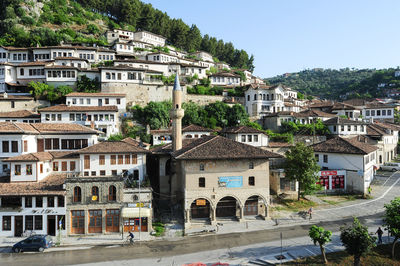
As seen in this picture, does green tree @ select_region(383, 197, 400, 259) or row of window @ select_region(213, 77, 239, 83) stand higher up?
row of window @ select_region(213, 77, 239, 83)

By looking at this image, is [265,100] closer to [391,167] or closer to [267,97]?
[267,97]

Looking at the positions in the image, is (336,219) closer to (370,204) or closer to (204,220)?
(370,204)

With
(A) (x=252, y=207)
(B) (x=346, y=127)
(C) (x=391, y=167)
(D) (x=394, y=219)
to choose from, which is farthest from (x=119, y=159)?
(C) (x=391, y=167)

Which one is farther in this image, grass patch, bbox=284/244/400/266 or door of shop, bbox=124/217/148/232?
door of shop, bbox=124/217/148/232

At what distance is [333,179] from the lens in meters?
39.1

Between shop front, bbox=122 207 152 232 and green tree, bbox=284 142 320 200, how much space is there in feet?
61.5

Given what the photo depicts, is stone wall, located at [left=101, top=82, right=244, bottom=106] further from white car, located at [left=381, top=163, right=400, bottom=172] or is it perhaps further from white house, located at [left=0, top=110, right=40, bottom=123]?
white car, located at [left=381, top=163, right=400, bottom=172]

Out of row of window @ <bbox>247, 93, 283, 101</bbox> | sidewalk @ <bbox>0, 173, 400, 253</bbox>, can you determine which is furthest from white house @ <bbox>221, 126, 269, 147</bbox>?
row of window @ <bbox>247, 93, 283, 101</bbox>

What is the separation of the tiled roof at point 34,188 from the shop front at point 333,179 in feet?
111

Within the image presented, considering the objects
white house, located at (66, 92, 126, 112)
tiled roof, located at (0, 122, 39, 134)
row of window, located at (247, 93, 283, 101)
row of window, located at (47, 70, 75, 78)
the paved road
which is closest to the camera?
the paved road

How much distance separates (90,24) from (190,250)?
91.5 metres

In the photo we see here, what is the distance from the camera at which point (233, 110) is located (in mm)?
58688

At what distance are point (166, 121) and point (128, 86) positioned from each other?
12.0 metres

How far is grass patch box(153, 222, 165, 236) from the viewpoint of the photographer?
27220 mm
